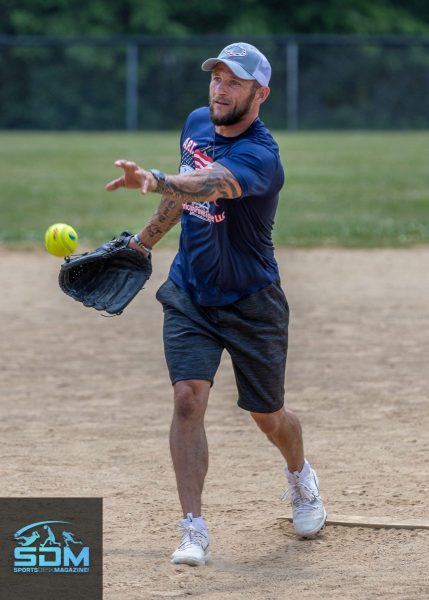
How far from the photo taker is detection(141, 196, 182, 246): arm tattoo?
197 inches

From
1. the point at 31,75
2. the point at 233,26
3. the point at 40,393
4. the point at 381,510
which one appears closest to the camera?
the point at 381,510

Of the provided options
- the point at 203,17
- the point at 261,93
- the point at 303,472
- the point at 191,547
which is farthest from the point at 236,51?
the point at 203,17

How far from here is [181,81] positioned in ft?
98.1

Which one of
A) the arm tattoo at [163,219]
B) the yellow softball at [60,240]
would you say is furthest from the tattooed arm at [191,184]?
the yellow softball at [60,240]

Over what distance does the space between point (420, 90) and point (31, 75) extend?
10.2m

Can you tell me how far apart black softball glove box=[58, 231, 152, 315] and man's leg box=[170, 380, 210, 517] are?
0.68m

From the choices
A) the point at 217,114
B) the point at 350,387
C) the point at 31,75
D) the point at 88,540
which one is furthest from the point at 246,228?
the point at 31,75

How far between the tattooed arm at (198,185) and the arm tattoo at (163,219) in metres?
0.56

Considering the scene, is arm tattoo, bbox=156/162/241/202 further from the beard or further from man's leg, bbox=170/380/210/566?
man's leg, bbox=170/380/210/566

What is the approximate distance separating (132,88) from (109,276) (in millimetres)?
24522

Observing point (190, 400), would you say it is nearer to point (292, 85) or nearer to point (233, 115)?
point (233, 115)

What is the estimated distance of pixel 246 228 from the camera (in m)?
4.75

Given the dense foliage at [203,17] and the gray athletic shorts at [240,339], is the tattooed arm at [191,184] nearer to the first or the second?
the gray athletic shorts at [240,339]

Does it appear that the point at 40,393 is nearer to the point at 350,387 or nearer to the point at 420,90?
the point at 350,387
